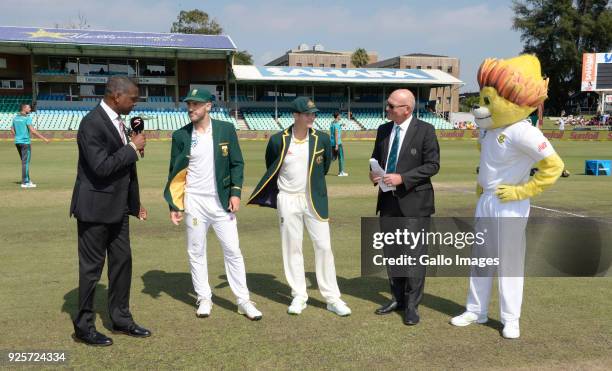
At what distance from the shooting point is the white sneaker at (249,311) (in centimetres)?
466

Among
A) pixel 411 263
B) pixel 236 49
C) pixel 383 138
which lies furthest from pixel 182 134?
pixel 236 49

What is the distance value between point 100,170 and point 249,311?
1883 mm

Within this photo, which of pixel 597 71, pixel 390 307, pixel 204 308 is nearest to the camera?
pixel 204 308

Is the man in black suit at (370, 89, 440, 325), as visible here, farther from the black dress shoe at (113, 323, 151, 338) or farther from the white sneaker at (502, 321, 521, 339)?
the black dress shoe at (113, 323, 151, 338)

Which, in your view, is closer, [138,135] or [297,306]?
[138,135]

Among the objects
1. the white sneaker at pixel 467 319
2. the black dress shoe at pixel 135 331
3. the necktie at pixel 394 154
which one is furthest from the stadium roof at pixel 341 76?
the white sneaker at pixel 467 319

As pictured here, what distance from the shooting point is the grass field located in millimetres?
3881

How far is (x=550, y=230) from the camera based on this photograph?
8273 millimetres

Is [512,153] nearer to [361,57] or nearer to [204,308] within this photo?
[204,308]

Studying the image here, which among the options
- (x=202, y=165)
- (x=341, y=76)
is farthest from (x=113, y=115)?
(x=341, y=76)

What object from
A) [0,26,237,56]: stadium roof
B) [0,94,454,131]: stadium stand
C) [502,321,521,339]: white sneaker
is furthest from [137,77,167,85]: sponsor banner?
[502,321,521,339]: white sneaker

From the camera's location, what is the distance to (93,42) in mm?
46188

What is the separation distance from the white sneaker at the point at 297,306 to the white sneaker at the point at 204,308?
2.52 feet

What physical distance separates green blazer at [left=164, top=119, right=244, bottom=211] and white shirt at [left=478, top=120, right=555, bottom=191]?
2301mm
